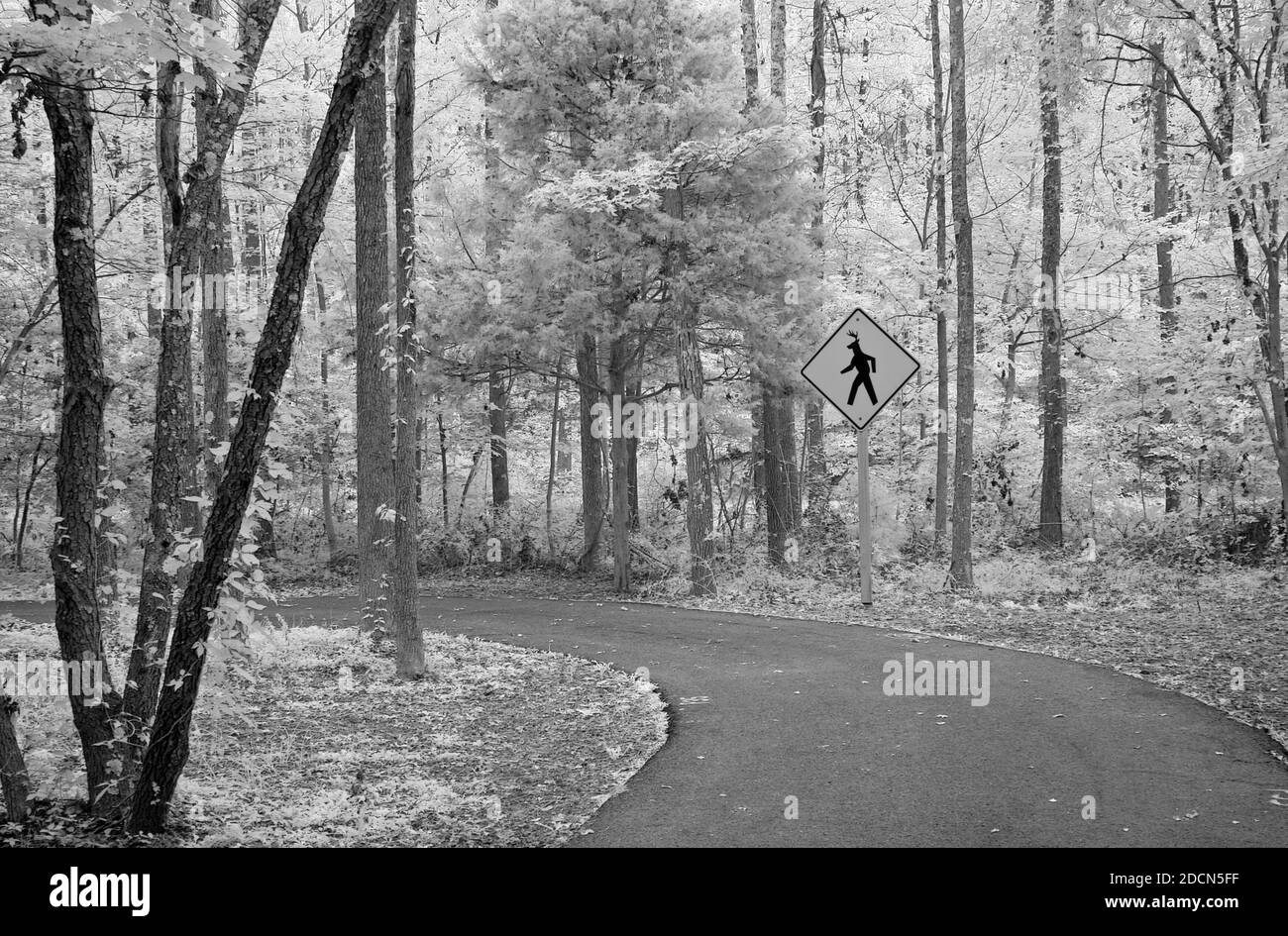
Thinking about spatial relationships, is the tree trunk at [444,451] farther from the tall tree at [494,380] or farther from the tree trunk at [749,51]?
the tree trunk at [749,51]

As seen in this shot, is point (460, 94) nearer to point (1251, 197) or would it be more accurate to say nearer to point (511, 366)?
point (511, 366)

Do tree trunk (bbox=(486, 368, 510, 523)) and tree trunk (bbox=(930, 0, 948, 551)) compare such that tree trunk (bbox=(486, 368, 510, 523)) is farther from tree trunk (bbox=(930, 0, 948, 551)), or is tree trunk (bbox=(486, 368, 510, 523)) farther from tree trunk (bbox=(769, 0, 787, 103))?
tree trunk (bbox=(930, 0, 948, 551))

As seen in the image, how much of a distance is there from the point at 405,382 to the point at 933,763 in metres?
7.02

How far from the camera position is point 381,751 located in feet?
26.2

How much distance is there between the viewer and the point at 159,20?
16.7ft

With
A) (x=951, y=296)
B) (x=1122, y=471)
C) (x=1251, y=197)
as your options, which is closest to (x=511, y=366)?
(x=951, y=296)

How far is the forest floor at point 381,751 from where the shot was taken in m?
5.88

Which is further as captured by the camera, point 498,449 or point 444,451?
point 444,451

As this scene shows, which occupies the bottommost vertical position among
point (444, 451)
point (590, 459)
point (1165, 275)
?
point (590, 459)

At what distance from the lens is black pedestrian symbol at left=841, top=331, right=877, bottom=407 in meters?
11.6

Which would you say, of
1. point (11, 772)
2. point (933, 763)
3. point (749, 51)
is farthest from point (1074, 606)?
point (11, 772)

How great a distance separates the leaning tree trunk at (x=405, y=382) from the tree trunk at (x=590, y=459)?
6898mm

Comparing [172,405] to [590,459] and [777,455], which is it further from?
[777,455]

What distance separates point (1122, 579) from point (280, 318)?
588 inches
